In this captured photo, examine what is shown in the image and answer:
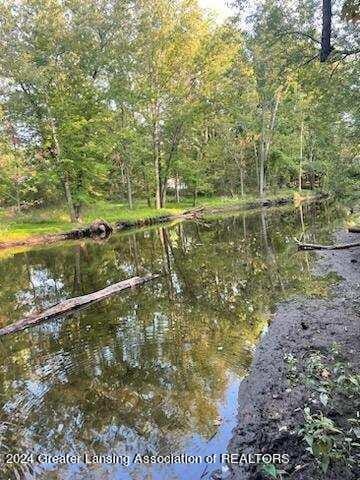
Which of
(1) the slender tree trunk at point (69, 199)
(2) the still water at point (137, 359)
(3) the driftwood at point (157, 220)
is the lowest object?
(3) the driftwood at point (157, 220)

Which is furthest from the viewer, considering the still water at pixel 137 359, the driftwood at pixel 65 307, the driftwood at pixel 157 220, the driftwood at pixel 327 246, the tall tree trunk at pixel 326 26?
the driftwood at pixel 157 220

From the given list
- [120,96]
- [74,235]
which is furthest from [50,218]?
[120,96]

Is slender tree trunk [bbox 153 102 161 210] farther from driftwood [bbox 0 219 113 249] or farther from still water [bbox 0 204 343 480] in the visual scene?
still water [bbox 0 204 343 480]

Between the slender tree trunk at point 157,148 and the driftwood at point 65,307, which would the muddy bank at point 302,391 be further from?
the slender tree trunk at point 157,148

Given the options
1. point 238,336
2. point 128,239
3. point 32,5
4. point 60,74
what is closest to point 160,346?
point 238,336

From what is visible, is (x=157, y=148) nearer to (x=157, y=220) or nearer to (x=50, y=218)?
(x=157, y=220)

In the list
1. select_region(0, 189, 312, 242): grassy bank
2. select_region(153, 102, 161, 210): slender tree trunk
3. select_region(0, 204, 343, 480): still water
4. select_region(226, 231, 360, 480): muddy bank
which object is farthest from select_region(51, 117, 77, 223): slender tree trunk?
select_region(226, 231, 360, 480): muddy bank

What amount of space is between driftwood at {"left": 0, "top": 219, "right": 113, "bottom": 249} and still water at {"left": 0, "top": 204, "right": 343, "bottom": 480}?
937 centimetres

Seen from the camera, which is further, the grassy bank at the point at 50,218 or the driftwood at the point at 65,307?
the grassy bank at the point at 50,218

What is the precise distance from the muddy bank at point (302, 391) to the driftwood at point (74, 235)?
69.6ft

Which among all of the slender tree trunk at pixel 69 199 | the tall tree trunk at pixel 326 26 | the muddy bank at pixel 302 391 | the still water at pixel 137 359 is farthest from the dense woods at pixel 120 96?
the muddy bank at pixel 302 391

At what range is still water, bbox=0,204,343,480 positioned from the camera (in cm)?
563

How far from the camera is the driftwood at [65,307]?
1054cm

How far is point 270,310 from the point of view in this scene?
420 inches
